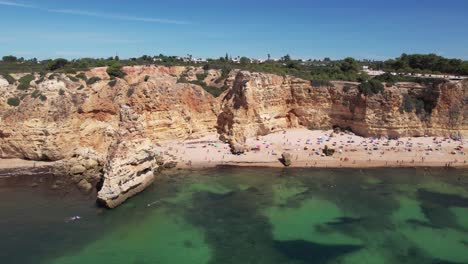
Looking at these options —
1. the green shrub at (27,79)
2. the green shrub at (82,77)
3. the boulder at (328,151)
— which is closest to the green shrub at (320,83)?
the boulder at (328,151)

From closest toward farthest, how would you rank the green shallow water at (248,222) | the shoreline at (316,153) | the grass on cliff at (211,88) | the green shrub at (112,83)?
the green shallow water at (248,222)
the shoreline at (316,153)
the green shrub at (112,83)
the grass on cliff at (211,88)

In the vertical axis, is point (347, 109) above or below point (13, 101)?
below

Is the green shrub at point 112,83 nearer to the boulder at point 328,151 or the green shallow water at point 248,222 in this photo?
the green shallow water at point 248,222

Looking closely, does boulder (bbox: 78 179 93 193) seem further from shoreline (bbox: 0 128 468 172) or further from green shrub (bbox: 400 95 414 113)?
green shrub (bbox: 400 95 414 113)

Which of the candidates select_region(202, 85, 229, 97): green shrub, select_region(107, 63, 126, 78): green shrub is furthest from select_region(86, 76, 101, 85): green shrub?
select_region(202, 85, 229, 97): green shrub

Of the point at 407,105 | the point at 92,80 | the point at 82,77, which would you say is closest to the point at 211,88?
the point at 92,80

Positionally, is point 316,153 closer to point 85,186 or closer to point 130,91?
point 130,91

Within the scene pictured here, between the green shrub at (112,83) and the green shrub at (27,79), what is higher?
the green shrub at (27,79)
